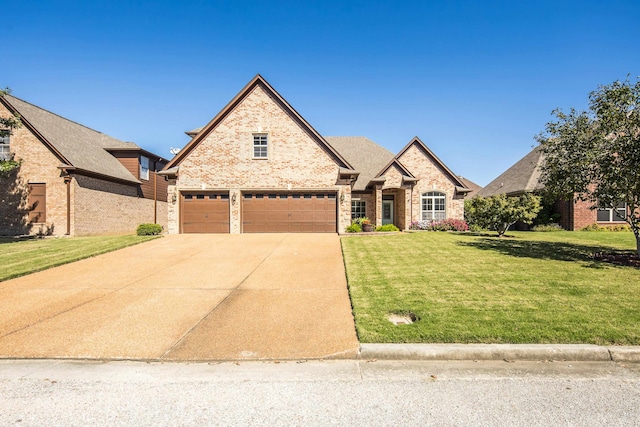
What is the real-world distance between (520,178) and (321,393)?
29.1m

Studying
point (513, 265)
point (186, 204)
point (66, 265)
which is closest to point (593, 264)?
point (513, 265)

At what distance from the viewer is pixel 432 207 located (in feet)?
80.8

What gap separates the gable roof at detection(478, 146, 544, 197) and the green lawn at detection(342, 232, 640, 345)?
15111 millimetres

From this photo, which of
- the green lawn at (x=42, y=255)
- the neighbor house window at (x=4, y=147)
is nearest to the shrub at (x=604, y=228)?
the green lawn at (x=42, y=255)

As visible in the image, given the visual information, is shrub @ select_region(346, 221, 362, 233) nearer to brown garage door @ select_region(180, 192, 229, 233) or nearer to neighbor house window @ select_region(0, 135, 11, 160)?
brown garage door @ select_region(180, 192, 229, 233)

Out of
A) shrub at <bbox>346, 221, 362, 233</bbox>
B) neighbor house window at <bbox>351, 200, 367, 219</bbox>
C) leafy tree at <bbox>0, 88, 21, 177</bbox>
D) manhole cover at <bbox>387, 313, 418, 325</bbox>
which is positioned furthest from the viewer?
neighbor house window at <bbox>351, 200, 367, 219</bbox>

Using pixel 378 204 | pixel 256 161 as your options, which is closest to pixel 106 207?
pixel 256 161

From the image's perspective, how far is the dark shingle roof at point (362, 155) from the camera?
82.6ft

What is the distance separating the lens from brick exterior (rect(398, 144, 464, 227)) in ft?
80.8

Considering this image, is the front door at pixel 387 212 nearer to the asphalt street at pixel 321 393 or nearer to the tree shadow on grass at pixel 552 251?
the tree shadow on grass at pixel 552 251

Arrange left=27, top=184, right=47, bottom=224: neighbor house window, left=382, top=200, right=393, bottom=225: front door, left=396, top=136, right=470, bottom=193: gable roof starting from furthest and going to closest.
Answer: left=382, top=200, right=393, bottom=225: front door, left=396, top=136, right=470, bottom=193: gable roof, left=27, top=184, right=47, bottom=224: neighbor house window

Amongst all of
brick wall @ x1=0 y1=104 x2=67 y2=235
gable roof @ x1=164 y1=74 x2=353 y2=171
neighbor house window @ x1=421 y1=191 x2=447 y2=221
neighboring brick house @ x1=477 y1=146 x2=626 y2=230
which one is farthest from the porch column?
brick wall @ x1=0 y1=104 x2=67 y2=235

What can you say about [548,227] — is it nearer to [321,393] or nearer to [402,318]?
[402,318]

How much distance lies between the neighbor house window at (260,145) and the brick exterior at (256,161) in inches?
9.9
